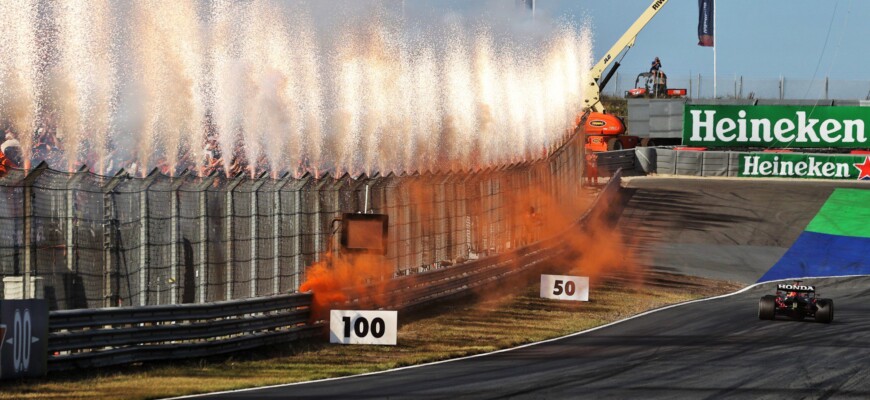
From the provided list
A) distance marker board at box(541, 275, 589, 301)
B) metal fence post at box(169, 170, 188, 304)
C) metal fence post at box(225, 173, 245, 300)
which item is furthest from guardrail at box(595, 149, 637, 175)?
metal fence post at box(169, 170, 188, 304)

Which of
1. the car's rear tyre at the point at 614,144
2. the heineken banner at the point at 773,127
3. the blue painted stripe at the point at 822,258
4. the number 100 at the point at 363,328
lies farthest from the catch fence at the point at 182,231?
the car's rear tyre at the point at 614,144

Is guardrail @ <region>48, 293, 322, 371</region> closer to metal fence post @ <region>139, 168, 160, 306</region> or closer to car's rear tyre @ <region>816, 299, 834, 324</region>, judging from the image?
metal fence post @ <region>139, 168, 160, 306</region>

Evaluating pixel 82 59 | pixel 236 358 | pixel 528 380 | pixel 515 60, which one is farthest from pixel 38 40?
pixel 515 60

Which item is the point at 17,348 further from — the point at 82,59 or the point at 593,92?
the point at 593,92

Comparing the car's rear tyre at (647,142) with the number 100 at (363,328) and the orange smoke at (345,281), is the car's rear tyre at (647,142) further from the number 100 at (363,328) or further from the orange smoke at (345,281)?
the number 100 at (363,328)

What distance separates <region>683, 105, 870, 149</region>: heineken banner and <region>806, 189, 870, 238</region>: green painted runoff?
33.5 feet

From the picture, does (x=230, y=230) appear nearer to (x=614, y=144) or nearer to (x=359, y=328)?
(x=359, y=328)

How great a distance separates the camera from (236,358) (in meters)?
17.9

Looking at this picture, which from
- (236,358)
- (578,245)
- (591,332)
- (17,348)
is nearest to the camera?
(17,348)

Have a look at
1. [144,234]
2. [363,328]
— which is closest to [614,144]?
[363,328]

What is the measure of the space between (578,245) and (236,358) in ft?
60.2

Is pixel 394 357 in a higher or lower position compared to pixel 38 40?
lower

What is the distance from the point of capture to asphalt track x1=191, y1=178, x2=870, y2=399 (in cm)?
1526

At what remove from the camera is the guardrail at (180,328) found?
606 inches
